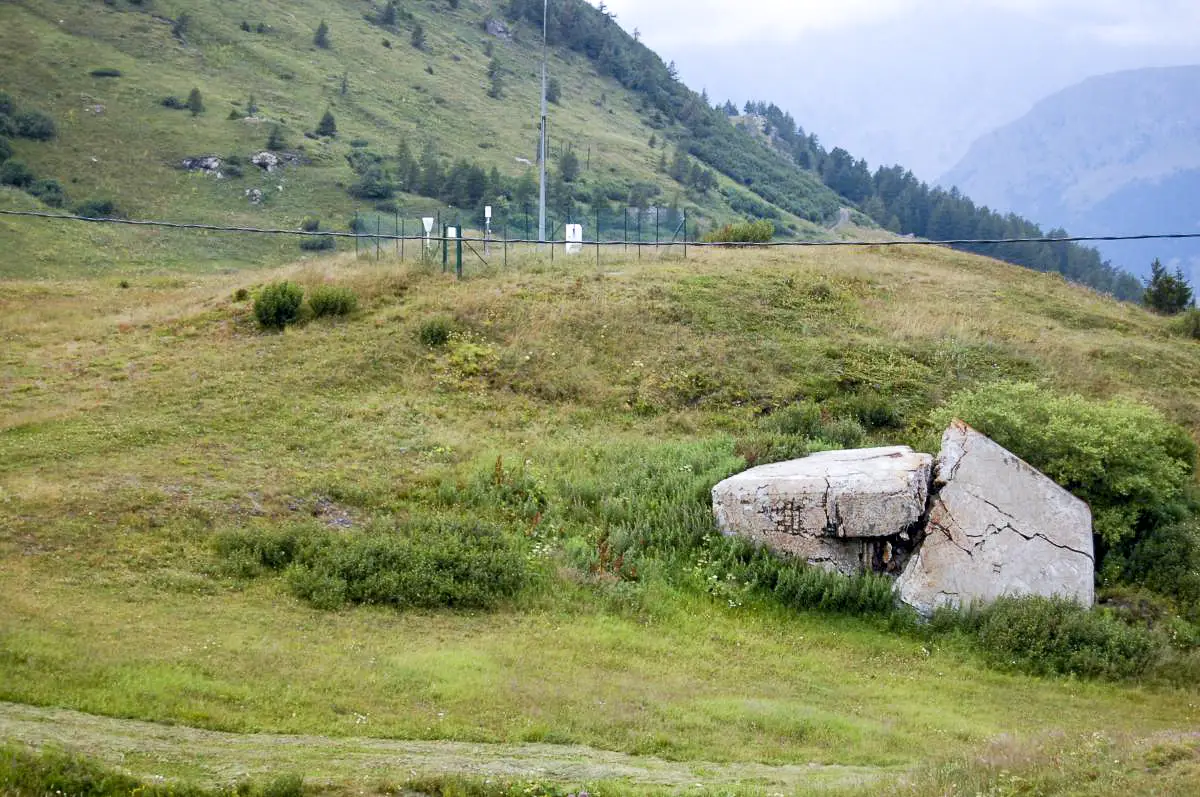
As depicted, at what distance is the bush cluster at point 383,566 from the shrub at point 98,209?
4362cm

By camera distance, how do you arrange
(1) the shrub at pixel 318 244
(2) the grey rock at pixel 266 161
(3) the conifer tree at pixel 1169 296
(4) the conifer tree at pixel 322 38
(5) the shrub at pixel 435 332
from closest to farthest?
1. (5) the shrub at pixel 435 332
2. (3) the conifer tree at pixel 1169 296
3. (1) the shrub at pixel 318 244
4. (2) the grey rock at pixel 266 161
5. (4) the conifer tree at pixel 322 38

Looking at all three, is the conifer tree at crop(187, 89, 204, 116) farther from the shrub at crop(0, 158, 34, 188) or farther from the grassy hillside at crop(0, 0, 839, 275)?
the shrub at crop(0, 158, 34, 188)

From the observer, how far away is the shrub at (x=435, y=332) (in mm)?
24094

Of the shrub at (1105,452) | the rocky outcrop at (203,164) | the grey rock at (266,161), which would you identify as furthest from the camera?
the grey rock at (266,161)

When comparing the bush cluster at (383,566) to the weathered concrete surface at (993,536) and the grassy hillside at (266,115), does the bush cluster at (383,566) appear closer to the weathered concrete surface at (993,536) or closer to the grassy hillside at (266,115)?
the weathered concrete surface at (993,536)

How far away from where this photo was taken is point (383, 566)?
48.5ft

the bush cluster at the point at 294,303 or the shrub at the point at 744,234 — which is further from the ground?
the shrub at the point at 744,234

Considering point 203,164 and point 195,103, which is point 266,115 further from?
point 203,164

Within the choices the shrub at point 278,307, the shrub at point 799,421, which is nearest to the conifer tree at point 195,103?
the shrub at point 278,307

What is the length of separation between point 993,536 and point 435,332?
Answer: 13.9m

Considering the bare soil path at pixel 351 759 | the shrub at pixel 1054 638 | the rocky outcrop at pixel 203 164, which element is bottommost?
the shrub at pixel 1054 638

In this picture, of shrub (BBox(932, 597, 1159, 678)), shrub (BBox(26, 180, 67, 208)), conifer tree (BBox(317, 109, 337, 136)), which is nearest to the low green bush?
shrub (BBox(932, 597, 1159, 678))

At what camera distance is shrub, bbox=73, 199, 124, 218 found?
51.6m

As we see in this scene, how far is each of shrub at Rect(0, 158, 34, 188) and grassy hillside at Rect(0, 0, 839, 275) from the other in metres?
1.17
